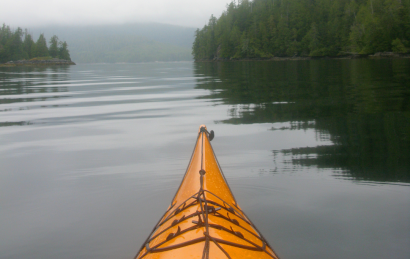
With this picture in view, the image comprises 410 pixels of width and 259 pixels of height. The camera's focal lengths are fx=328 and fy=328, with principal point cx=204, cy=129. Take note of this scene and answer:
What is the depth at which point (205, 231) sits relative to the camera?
349 centimetres

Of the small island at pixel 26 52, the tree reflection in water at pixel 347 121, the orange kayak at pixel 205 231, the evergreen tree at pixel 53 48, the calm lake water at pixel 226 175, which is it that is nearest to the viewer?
the orange kayak at pixel 205 231

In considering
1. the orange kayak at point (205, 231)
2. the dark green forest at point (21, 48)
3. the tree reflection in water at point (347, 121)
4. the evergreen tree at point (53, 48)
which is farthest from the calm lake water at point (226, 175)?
the evergreen tree at point (53, 48)

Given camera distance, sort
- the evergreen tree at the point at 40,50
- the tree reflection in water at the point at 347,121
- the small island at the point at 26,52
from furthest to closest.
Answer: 1. the evergreen tree at the point at 40,50
2. the small island at the point at 26,52
3. the tree reflection in water at the point at 347,121

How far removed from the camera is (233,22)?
6688 inches

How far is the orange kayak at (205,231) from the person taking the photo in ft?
10.8

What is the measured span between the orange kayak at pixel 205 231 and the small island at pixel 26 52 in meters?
160

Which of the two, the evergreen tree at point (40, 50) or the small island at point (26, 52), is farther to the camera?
the evergreen tree at point (40, 50)

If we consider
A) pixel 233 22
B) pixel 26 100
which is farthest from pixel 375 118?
pixel 233 22

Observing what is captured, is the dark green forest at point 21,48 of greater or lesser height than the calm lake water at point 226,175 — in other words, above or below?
above

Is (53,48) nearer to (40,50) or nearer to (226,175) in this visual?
(40,50)

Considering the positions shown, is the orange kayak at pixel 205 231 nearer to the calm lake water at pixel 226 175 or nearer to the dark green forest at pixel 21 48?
the calm lake water at pixel 226 175

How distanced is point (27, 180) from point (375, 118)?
12.4 m

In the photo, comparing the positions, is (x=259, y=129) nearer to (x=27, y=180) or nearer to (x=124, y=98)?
(x=27, y=180)

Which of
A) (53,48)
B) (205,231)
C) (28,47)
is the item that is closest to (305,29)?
(53,48)
